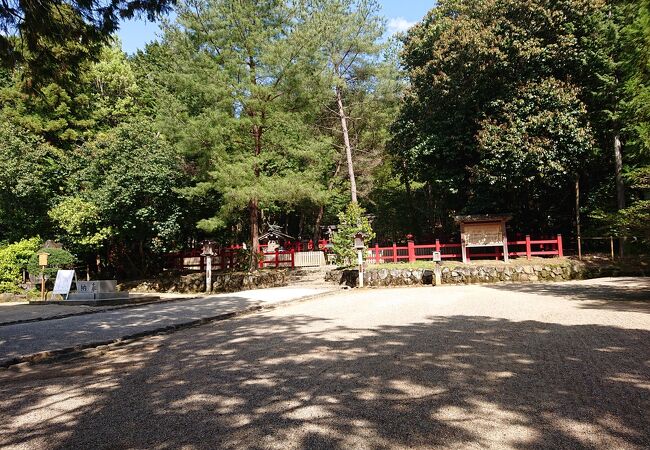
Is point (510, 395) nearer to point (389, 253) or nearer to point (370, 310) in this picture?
point (370, 310)

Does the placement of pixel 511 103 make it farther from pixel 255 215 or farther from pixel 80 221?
pixel 80 221

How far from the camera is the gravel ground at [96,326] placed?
5547 mm

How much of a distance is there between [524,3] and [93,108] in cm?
2398

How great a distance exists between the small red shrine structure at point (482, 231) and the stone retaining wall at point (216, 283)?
7624mm

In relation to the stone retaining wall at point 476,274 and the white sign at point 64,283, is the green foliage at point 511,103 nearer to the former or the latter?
the stone retaining wall at point 476,274

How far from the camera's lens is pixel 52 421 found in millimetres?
2916

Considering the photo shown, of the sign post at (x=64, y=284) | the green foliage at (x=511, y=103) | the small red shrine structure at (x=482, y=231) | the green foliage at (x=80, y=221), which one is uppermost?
the green foliage at (x=511, y=103)

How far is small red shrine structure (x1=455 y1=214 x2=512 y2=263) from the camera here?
16.1 m

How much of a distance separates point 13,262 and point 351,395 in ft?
57.2

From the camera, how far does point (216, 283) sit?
16469 millimetres

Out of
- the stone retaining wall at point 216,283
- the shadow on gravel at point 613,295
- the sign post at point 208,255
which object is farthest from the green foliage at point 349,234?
the shadow on gravel at point 613,295

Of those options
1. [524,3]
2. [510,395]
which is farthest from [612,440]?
[524,3]

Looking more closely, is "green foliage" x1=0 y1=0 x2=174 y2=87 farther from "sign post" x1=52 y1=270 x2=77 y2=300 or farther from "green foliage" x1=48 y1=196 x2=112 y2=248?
"green foliage" x1=48 y1=196 x2=112 y2=248

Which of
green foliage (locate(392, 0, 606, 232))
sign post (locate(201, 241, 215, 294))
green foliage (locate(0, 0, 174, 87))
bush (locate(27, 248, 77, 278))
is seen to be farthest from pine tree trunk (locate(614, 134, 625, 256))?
bush (locate(27, 248, 77, 278))
